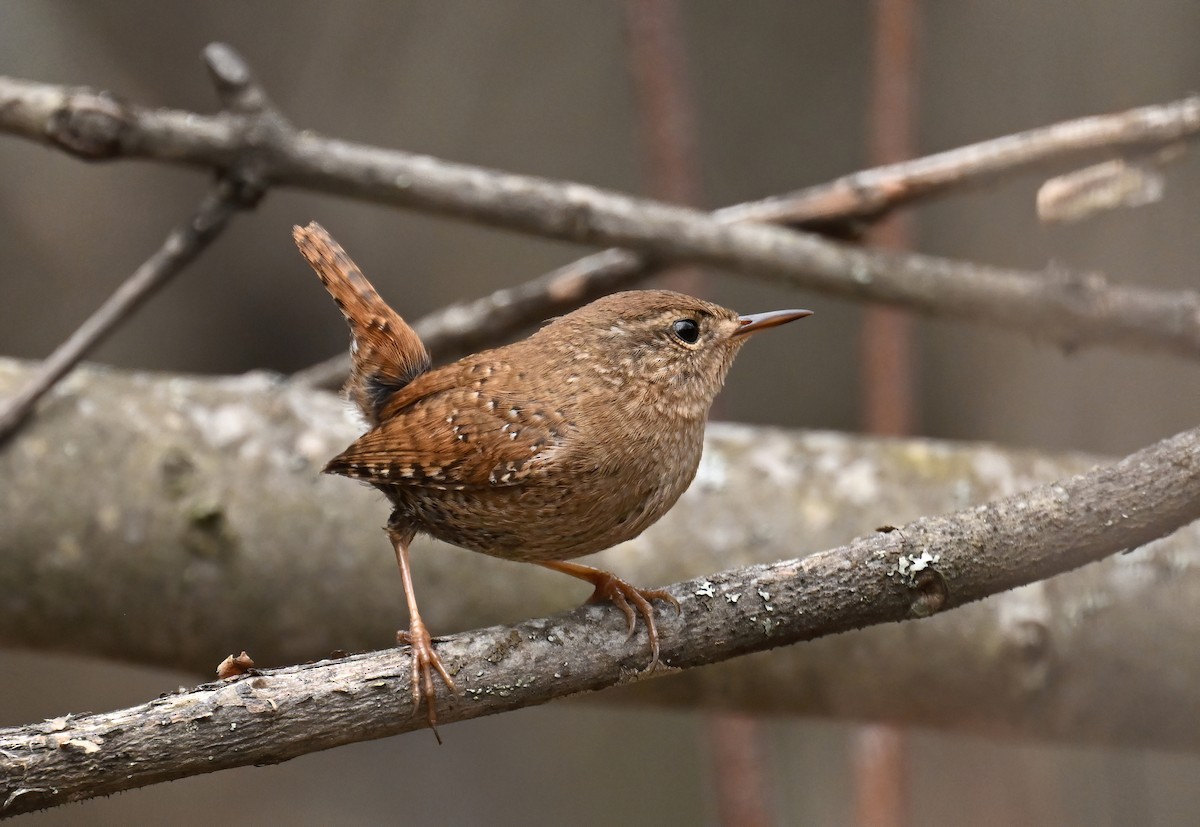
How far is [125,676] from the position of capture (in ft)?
16.6

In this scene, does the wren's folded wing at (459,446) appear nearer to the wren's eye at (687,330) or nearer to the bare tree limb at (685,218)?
the wren's eye at (687,330)

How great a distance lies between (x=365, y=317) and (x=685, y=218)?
37.1 inches

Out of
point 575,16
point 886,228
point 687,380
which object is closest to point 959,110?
point 886,228

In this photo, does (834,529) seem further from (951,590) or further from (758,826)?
(951,590)

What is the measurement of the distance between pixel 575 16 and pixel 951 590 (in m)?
4.20

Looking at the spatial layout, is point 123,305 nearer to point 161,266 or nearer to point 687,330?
point 161,266

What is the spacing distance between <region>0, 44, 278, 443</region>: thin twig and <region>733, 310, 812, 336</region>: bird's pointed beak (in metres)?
1.35

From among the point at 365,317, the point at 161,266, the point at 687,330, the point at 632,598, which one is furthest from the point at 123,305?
the point at 632,598

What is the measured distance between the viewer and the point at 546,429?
199 cm

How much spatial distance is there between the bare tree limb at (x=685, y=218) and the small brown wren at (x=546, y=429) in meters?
0.46

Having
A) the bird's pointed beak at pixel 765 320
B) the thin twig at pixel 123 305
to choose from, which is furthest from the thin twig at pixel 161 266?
the bird's pointed beak at pixel 765 320

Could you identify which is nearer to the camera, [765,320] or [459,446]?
[459,446]

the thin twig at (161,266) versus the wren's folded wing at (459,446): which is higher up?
the thin twig at (161,266)

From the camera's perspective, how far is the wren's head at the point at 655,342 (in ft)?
6.98
